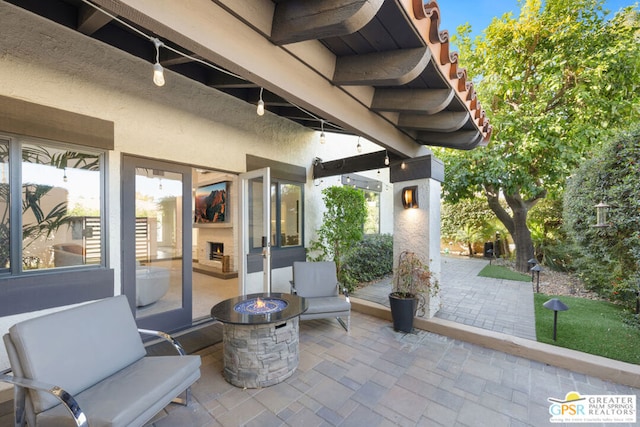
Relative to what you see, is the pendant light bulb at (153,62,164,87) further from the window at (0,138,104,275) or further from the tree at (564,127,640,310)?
the tree at (564,127,640,310)

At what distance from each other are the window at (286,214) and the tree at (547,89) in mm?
3927

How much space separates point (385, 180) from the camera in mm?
9797

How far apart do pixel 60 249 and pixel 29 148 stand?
42.2 inches

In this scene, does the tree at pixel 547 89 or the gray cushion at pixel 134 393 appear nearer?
the gray cushion at pixel 134 393

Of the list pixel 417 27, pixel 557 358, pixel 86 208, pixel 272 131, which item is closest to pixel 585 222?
pixel 557 358

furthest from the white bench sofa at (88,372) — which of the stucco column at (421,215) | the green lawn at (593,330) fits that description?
the green lawn at (593,330)

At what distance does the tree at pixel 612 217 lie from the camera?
3.60 m

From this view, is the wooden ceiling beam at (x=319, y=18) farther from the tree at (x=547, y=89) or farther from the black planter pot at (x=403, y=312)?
the tree at (x=547, y=89)

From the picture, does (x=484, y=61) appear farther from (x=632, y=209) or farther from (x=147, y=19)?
(x=147, y=19)

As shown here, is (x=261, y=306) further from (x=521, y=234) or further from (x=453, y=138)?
(x=521, y=234)

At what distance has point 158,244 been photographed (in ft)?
12.2

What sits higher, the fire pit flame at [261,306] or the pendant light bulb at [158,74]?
the pendant light bulb at [158,74]

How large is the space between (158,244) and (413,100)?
3753mm

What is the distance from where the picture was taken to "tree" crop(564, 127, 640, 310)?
11.8 feet
